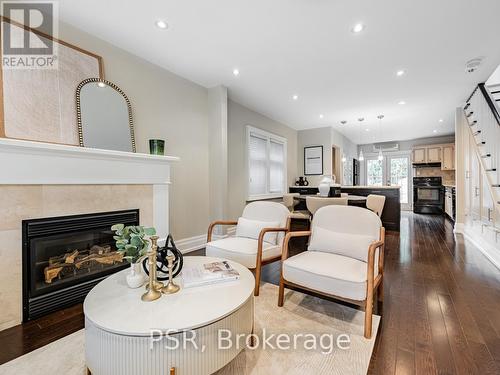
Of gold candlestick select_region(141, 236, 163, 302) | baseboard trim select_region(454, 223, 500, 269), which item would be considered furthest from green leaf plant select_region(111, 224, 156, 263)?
baseboard trim select_region(454, 223, 500, 269)

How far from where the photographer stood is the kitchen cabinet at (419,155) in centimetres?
797

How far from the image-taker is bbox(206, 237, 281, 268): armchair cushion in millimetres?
2207

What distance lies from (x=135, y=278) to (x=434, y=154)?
9.64 m

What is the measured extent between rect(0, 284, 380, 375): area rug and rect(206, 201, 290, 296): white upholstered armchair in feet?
1.48

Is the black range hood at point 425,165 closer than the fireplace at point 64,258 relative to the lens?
No

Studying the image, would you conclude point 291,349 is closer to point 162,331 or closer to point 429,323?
point 162,331

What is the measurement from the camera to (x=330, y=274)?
1694 millimetres

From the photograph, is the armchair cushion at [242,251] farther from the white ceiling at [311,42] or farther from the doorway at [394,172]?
the doorway at [394,172]

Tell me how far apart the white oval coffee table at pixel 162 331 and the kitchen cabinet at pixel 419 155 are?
917 cm

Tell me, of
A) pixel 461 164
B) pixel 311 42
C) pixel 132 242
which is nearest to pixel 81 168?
pixel 132 242

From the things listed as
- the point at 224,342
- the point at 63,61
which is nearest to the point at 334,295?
the point at 224,342

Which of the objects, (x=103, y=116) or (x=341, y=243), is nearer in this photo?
(x=341, y=243)

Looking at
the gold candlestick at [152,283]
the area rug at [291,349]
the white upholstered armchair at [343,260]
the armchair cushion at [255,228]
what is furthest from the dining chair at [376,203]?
the gold candlestick at [152,283]

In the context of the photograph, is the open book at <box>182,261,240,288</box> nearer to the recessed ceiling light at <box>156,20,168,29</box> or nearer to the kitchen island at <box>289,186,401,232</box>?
the recessed ceiling light at <box>156,20,168,29</box>
